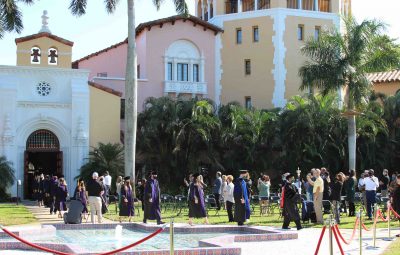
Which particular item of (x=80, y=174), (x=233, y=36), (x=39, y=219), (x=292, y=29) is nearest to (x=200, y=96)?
(x=233, y=36)

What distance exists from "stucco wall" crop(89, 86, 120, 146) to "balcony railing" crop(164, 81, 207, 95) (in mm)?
5039

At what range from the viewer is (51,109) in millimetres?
36938

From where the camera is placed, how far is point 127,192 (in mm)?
22375

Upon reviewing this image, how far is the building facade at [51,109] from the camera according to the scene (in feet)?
119

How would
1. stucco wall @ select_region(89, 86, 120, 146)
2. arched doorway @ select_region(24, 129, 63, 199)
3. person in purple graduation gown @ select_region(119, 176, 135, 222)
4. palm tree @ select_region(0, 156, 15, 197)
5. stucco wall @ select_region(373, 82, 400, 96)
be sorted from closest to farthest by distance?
1. person in purple graduation gown @ select_region(119, 176, 135, 222)
2. palm tree @ select_region(0, 156, 15, 197)
3. arched doorway @ select_region(24, 129, 63, 199)
4. stucco wall @ select_region(89, 86, 120, 146)
5. stucco wall @ select_region(373, 82, 400, 96)

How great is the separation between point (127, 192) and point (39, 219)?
3.73 m

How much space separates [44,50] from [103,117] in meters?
4.91

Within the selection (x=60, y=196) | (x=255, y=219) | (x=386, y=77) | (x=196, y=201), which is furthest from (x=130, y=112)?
(x=386, y=77)

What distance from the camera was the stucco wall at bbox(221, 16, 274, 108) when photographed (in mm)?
43812

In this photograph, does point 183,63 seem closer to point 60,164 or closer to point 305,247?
point 60,164

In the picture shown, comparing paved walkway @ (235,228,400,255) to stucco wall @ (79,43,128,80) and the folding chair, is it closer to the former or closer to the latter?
the folding chair

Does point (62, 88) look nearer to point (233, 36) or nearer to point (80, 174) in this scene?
point (80, 174)

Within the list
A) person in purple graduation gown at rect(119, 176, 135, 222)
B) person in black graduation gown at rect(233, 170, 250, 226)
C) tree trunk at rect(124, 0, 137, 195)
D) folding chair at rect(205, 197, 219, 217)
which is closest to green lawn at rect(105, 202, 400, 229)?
folding chair at rect(205, 197, 219, 217)

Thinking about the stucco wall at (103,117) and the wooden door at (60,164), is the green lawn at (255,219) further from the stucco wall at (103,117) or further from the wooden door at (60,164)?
the stucco wall at (103,117)
